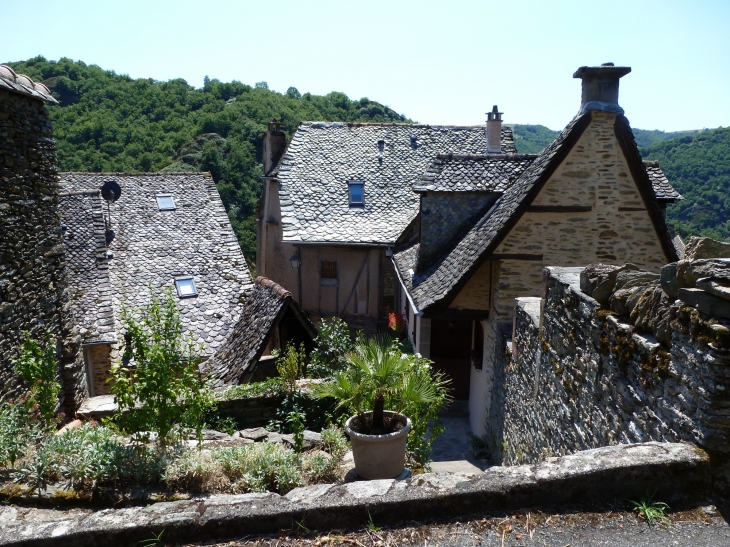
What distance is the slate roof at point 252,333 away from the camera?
9.53 meters

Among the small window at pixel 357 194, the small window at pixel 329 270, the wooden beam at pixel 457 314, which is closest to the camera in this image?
the wooden beam at pixel 457 314

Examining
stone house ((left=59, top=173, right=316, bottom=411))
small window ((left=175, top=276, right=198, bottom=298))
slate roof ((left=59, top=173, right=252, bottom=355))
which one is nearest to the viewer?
stone house ((left=59, top=173, right=316, bottom=411))

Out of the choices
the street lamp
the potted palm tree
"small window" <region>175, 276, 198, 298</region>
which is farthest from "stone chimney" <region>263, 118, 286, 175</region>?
the potted palm tree

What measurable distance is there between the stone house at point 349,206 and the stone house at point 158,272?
2.06 m

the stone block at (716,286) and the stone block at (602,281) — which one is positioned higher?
the stone block at (716,286)

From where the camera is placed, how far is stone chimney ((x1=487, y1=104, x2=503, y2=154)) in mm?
16688

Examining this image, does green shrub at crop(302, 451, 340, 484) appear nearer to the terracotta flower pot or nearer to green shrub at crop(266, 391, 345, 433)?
the terracotta flower pot

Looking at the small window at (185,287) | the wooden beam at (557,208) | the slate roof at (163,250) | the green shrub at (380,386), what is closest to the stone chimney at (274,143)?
the slate roof at (163,250)

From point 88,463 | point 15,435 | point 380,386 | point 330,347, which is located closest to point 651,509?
point 380,386

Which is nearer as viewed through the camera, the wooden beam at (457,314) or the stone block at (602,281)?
the stone block at (602,281)

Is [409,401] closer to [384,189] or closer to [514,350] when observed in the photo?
[514,350]

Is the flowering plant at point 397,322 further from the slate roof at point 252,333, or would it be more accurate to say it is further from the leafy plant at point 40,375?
the leafy plant at point 40,375

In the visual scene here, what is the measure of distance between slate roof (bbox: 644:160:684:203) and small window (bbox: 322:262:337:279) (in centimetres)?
875

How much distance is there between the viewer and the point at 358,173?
57.9 ft
